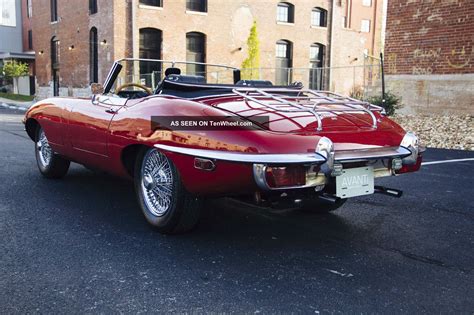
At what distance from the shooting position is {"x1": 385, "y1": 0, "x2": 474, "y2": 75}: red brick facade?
12.0 metres

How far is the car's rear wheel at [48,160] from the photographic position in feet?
18.1

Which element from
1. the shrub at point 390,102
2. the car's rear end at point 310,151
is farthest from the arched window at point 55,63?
the car's rear end at point 310,151

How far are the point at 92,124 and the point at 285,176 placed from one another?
2149 mm

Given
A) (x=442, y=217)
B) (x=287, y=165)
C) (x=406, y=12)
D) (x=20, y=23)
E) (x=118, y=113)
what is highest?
(x=20, y=23)

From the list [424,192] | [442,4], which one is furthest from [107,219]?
[442,4]

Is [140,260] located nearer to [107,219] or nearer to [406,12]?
[107,219]

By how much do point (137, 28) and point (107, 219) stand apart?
2038 cm

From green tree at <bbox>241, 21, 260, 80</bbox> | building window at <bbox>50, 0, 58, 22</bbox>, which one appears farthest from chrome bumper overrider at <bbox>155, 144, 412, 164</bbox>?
building window at <bbox>50, 0, 58, 22</bbox>

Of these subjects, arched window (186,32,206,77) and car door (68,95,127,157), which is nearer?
car door (68,95,127,157)

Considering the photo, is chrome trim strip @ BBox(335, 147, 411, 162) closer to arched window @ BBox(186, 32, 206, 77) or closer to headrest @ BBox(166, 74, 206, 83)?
headrest @ BBox(166, 74, 206, 83)

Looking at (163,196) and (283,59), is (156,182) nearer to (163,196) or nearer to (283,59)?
(163,196)

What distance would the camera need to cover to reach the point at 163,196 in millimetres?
3691

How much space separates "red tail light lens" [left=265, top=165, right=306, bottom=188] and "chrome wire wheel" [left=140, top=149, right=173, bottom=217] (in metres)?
0.88

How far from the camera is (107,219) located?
4090 mm
